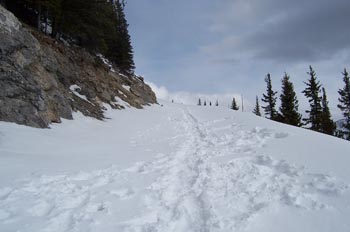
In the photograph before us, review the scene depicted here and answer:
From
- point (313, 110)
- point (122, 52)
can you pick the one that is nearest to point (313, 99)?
point (313, 110)

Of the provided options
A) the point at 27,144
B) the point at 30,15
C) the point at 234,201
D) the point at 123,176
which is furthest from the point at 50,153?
the point at 30,15

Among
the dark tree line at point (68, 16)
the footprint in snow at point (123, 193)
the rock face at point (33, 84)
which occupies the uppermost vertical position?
the dark tree line at point (68, 16)

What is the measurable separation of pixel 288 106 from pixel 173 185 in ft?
104

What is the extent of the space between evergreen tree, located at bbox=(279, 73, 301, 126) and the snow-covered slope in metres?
24.2

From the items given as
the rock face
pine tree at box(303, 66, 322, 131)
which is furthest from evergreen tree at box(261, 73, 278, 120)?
the rock face

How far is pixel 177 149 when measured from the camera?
12.0 m

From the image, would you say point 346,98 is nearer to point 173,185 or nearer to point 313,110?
point 313,110

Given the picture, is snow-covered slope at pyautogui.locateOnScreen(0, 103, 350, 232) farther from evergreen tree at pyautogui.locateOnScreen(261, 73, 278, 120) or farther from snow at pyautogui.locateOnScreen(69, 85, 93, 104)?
evergreen tree at pyautogui.locateOnScreen(261, 73, 278, 120)

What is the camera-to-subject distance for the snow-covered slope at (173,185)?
524 centimetres

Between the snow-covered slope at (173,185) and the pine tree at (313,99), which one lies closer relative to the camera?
the snow-covered slope at (173,185)

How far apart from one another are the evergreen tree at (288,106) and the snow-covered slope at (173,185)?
24.2 metres

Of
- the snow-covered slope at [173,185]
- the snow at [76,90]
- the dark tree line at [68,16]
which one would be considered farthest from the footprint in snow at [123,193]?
the dark tree line at [68,16]

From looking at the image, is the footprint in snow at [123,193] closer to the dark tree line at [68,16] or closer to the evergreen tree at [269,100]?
the dark tree line at [68,16]

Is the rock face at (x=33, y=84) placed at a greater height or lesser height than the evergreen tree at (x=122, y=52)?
lesser
